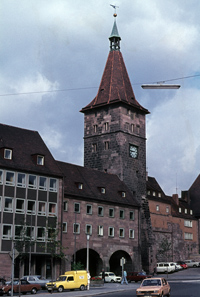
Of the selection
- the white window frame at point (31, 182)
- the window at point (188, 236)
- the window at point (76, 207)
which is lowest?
the window at point (188, 236)

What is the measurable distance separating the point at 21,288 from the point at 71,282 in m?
5.85

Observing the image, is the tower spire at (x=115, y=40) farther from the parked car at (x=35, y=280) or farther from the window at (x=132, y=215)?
the parked car at (x=35, y=280)

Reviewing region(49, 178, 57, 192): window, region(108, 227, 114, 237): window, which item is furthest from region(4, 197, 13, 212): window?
region(108, 227, 114, 237): window

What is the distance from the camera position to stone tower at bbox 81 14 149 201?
252ft

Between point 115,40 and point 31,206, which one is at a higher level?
point 115,40

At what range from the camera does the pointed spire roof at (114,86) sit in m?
79.4

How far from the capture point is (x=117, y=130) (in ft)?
253

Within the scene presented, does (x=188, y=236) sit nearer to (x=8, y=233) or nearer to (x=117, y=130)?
(x=117, y=130)

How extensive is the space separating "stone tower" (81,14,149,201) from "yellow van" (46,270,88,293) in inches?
1233

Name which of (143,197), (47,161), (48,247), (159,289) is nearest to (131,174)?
(143,197)

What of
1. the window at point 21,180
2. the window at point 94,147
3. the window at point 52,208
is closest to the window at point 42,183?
the window at point 52,208

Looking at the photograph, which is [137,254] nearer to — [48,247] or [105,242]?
[105,242]

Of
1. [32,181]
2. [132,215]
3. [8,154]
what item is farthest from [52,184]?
[132,215]

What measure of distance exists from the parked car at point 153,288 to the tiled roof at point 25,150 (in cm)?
2699
